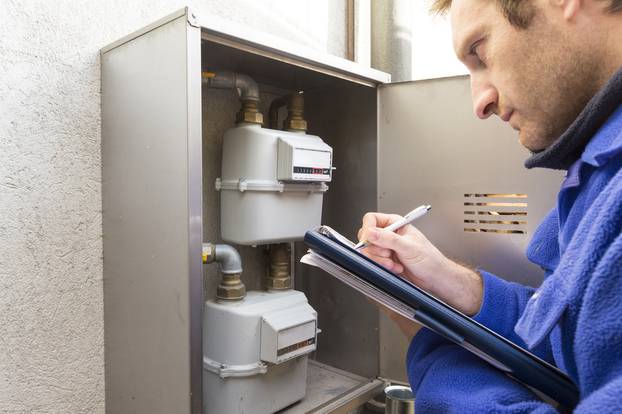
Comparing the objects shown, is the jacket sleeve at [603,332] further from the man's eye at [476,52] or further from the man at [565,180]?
the man's eye at [476,52]

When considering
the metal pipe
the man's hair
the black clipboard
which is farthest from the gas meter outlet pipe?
the man's hair

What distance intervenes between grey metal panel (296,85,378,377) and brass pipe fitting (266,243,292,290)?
0.53ft

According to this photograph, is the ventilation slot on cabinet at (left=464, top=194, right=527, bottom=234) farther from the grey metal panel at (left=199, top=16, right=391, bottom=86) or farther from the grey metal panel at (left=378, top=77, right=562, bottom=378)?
the grey metal panel at (left=199, top=16, right=391, bottom=86)

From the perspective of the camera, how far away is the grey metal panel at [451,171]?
0.94 m

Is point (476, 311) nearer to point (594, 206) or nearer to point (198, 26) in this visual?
point (594, 206)

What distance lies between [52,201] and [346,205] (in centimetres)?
67

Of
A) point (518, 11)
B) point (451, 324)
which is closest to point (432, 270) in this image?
point (451, 324)

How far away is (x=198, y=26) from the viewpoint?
684 millimetres

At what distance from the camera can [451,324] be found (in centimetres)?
56

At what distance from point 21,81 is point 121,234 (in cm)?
30

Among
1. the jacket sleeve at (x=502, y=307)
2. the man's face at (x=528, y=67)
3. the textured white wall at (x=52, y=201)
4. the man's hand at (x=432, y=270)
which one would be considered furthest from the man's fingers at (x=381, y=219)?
the textured white wall at (x=52, y=201)

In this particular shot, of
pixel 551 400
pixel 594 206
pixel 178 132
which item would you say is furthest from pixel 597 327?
pixel 178 132

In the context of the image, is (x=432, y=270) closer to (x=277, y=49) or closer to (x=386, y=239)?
(x=386, y=239)

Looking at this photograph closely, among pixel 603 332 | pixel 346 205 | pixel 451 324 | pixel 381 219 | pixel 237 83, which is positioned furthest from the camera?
pixel 346 205
